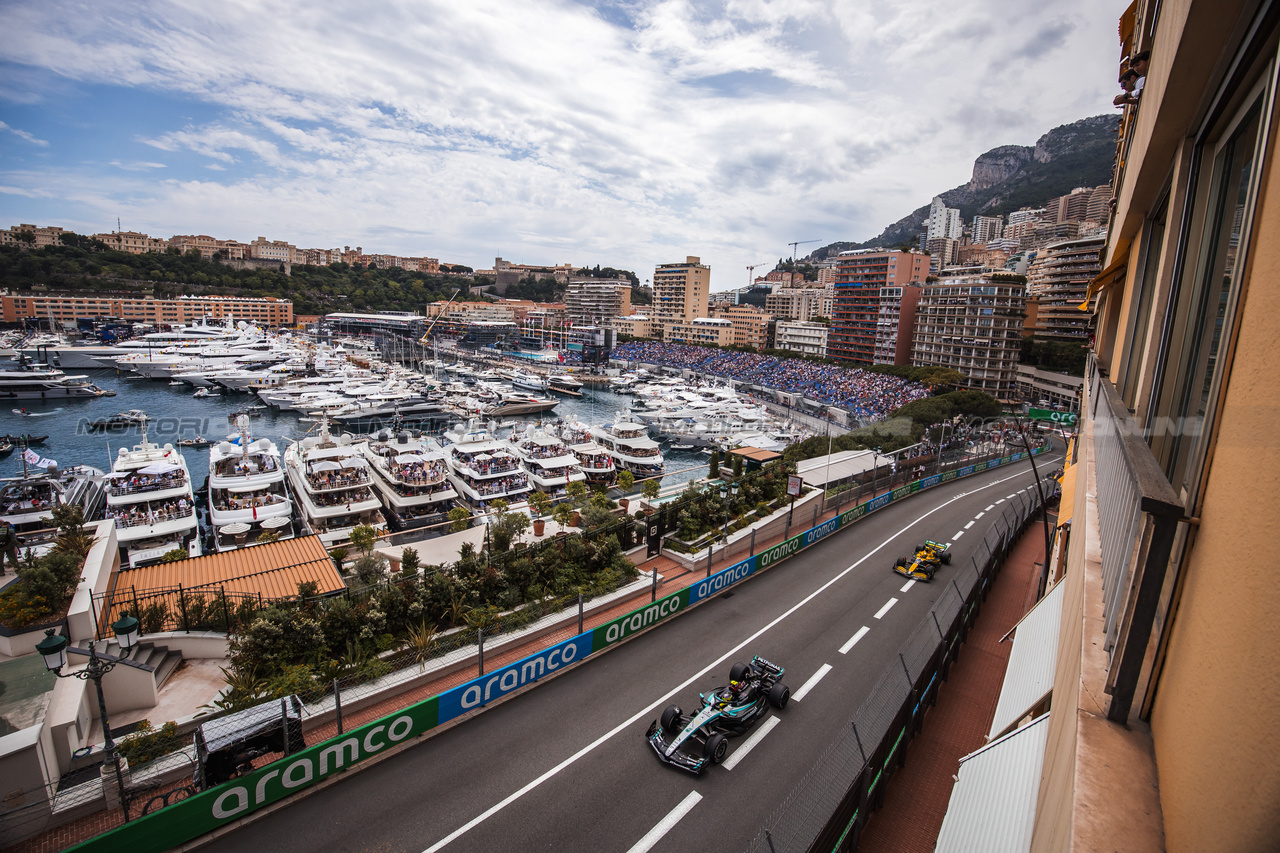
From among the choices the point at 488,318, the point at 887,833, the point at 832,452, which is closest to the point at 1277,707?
the point at 887,833

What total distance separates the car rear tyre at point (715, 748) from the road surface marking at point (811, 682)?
2.28 m

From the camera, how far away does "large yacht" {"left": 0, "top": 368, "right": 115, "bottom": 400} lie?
180 ft

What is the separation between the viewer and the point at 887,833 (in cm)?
803

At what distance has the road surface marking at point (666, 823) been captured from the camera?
7574 mm

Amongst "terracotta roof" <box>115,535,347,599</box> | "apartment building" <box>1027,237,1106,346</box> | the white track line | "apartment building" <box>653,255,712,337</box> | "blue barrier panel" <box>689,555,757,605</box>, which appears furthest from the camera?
"apartment building" <box>653,255,712,337</box>

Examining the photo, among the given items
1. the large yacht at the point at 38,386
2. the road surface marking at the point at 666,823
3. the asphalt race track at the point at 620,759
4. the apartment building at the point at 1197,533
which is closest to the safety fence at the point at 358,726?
the asphalt race track at the point at 620,759

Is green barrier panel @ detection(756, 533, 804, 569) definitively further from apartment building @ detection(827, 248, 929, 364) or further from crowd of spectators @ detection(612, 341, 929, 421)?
apartment building @ detection(827, 248, 929, 364)

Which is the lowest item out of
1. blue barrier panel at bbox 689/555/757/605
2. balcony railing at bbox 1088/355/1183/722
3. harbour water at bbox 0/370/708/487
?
harbour water at bbox 0/370/708/487

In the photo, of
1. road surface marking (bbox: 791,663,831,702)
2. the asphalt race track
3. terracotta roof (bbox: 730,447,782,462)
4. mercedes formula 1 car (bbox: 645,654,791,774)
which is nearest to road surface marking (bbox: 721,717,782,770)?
the asphalt race track

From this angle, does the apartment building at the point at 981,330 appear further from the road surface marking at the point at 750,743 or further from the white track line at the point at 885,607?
the road surface marking at the point at 750,743

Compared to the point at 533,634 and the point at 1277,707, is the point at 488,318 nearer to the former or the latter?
the point at 533,634

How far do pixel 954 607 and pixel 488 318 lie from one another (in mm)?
133335

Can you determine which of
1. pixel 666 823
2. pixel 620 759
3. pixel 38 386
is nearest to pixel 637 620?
pixel 620 759

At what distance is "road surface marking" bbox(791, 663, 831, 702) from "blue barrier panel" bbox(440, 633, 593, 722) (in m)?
4.24
